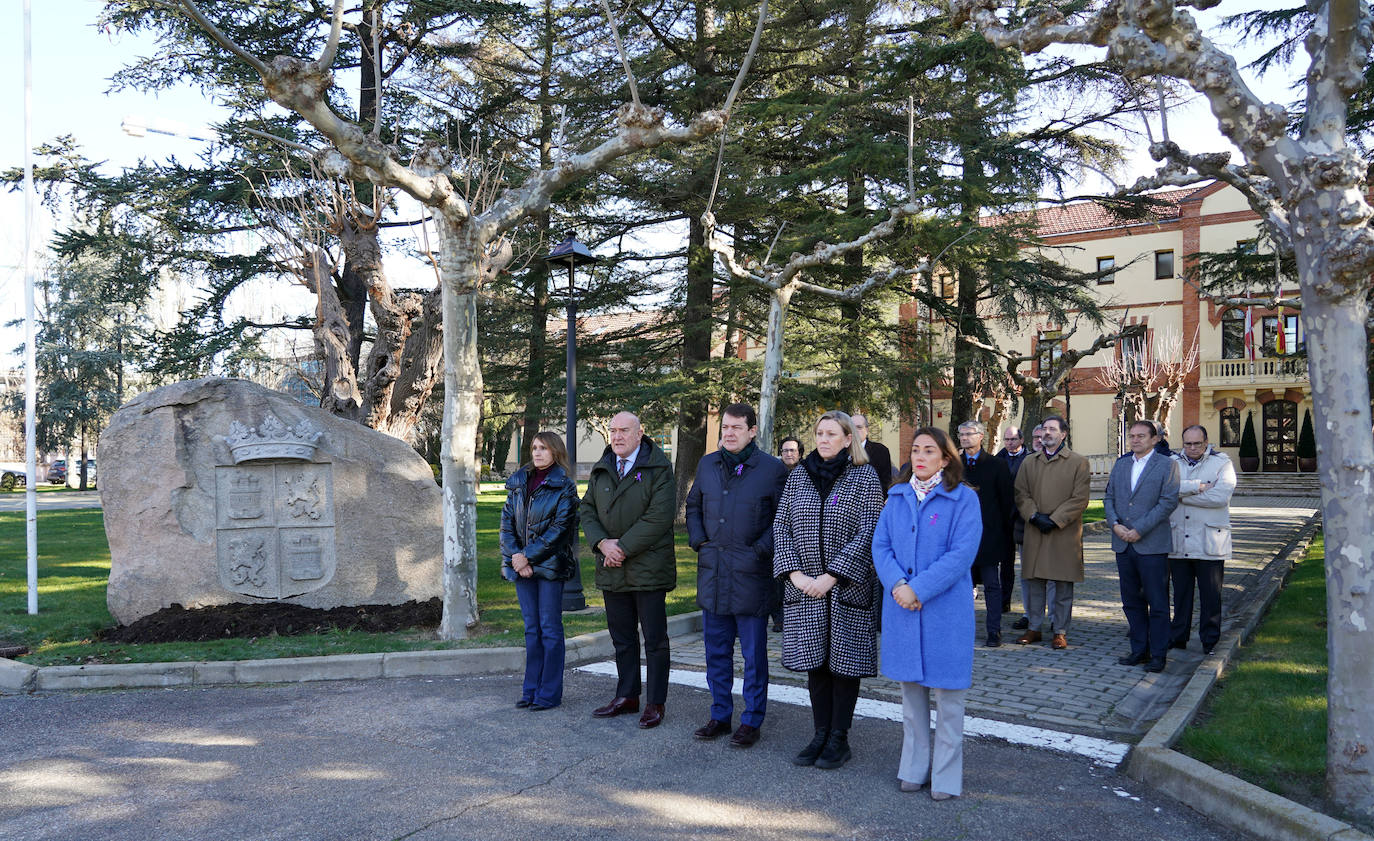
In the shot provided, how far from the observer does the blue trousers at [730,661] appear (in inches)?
224

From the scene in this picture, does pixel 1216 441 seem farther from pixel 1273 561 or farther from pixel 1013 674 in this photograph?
pixel 1013 674

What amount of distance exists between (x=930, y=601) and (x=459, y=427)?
512cm

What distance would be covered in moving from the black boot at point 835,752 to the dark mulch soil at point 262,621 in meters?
5.09

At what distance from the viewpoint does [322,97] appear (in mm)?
7859

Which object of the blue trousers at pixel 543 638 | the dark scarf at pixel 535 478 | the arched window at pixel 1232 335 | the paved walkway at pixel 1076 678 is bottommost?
the paved walkway at pixel 1076 678

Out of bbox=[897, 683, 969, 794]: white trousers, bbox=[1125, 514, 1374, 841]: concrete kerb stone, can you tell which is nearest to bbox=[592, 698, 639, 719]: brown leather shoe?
bbox=[897, 683, 969, 794]: white trousers

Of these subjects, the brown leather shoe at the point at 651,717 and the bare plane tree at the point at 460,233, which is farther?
the bare plane tree at the point at 460,233

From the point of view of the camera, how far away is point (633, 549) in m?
6.07

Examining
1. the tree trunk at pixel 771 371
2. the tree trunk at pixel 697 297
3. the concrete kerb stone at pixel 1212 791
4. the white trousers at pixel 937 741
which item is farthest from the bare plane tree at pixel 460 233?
the tree trunk at pixel 697 297

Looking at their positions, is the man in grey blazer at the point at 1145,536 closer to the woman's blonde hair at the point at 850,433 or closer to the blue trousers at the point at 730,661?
the woman's blonde hair at the point at 850,433

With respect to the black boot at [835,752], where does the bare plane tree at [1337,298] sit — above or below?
above

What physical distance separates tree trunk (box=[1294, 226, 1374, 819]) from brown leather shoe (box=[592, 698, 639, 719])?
3827 mm

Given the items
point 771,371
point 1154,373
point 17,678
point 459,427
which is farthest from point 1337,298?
point 1154,373

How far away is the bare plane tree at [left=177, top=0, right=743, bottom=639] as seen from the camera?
8258mm
